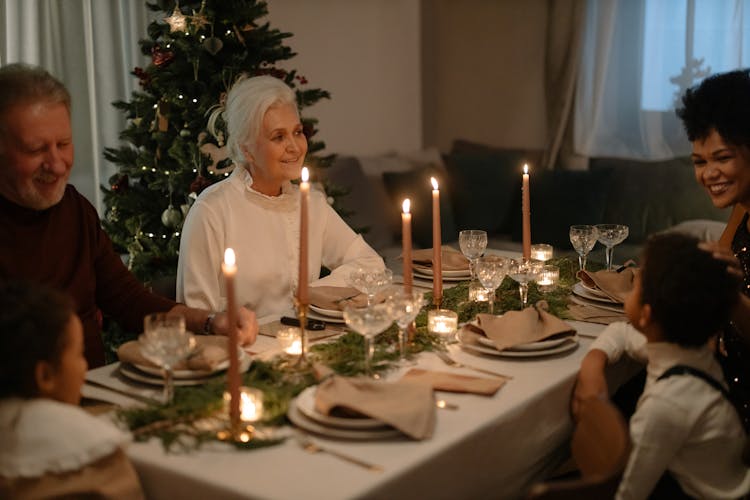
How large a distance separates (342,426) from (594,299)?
121cm

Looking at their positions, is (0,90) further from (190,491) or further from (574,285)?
(574,285)

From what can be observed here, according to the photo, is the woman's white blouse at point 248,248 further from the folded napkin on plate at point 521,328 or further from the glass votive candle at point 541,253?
the folded napkin on plate at point 521,328

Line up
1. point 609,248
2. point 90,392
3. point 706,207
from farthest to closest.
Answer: point 706,207 < point 609,248 < point 90,392

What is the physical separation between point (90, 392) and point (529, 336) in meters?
1.00

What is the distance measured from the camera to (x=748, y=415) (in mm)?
2143

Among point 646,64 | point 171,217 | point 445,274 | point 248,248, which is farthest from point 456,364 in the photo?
point 646,64

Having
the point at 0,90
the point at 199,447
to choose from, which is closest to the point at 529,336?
the point at 199,447

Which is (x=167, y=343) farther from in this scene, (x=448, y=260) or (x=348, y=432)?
(x=448, y=260)

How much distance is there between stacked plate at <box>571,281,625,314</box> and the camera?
246cm

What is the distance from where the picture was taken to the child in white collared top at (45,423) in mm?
1346

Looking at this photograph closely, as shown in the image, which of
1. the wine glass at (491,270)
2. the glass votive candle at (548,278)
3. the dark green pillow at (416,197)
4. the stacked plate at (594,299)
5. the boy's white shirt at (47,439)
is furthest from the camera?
the dark green pillow at (416,197)

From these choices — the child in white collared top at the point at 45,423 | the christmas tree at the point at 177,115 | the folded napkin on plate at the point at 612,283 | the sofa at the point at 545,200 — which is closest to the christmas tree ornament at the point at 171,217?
the christmas tree at the point at 177,115

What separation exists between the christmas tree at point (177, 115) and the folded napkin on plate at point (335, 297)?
1.31m

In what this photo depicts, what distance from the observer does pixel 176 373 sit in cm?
178
